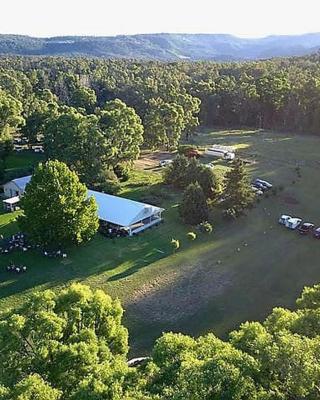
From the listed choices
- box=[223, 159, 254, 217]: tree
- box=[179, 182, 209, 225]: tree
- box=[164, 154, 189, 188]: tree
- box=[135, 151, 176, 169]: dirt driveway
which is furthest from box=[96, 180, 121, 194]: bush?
box=[223, 159, 254, 217]: tree

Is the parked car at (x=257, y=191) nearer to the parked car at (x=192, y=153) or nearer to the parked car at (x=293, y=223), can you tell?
the parked car at (x=293, y=223)

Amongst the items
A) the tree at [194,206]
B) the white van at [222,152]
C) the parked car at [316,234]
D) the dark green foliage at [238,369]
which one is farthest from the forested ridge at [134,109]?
the dark green foliage at [238,369]

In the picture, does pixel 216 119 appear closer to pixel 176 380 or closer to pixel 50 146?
pixel 50 146

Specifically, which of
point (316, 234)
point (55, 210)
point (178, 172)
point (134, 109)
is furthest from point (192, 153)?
point (55, 210)

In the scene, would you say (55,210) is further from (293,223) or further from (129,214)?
(293,223)

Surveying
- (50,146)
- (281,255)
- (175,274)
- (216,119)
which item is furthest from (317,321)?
(216,119)

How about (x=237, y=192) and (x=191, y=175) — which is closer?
(x=237, y=192)

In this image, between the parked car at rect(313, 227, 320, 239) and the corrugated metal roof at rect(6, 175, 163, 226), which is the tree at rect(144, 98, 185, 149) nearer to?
the corrugated metal roof at rect(6, 175, 163, 226)
